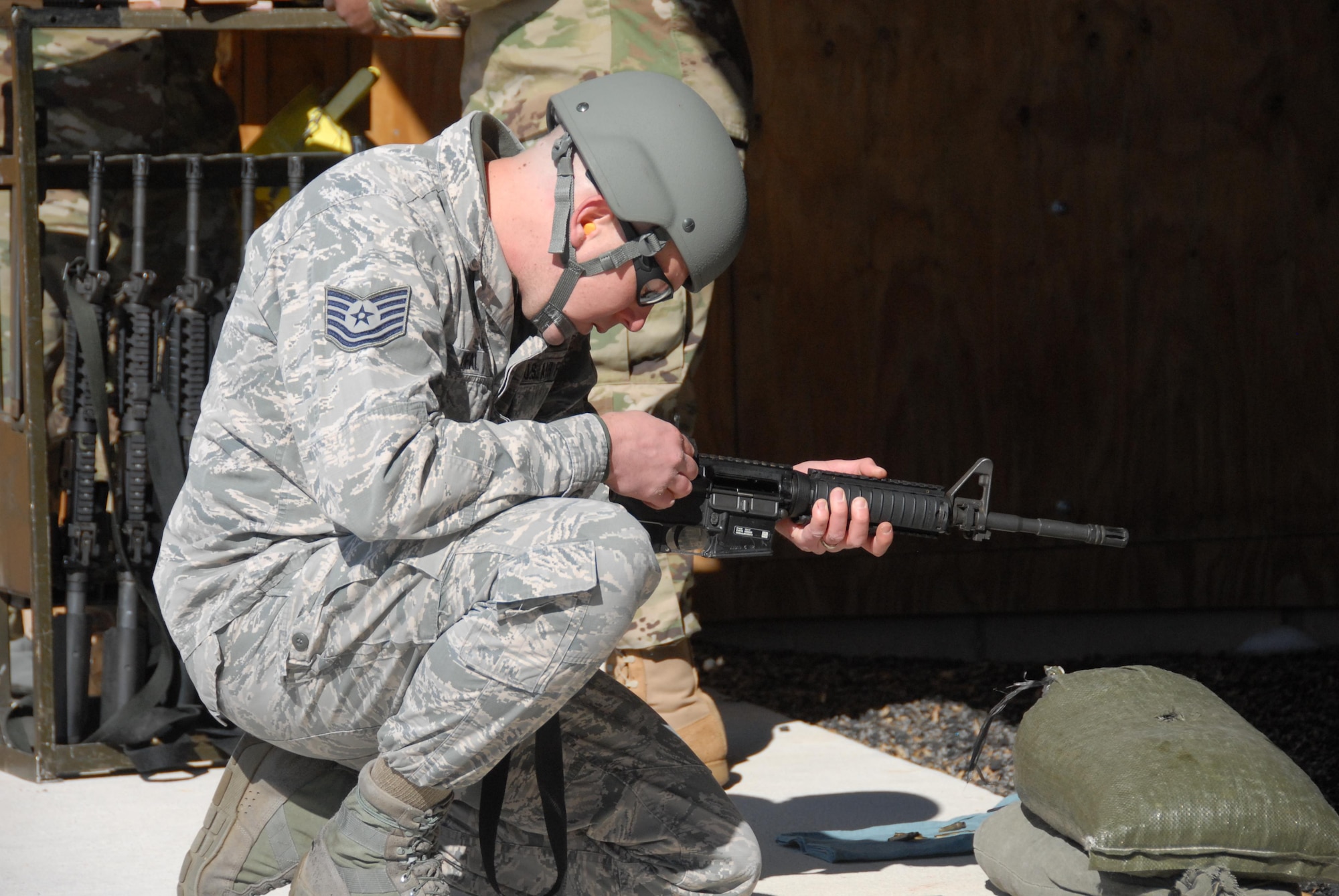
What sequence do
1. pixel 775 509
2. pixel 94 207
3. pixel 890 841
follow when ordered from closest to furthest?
1. pixel 775 509
2. pixel 890 841
3. pixel 94 207

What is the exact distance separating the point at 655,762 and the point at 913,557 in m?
2.61

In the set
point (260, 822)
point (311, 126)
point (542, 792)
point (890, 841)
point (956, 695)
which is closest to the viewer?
point (542, 792)

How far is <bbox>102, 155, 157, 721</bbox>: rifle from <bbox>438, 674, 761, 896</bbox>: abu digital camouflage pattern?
1198 millimetres

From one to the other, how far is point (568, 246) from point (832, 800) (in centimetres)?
159

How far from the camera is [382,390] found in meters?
1.94

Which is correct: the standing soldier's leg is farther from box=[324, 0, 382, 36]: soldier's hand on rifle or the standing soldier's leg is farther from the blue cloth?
box=[324, 0, 382, 36]: soldier's hand on rifle

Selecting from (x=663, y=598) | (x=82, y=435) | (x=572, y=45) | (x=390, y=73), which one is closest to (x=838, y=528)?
(x=663, y=598)

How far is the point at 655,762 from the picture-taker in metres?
2.54

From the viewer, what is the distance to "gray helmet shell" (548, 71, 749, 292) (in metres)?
2.16

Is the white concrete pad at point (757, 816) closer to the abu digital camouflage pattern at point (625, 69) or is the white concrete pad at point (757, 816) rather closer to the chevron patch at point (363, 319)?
the abu digital camouflage pattern at point (625, 69)

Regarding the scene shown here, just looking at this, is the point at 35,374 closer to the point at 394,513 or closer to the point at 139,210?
the point at 139,210

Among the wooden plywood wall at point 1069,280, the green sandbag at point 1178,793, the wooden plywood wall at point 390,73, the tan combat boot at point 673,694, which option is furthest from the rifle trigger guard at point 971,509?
the wooden plywood wall at point 390,73

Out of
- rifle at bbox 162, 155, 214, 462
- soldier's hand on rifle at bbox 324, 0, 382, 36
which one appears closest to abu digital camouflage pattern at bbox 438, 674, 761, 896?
rifle at bbox 162, 155, 214, 462

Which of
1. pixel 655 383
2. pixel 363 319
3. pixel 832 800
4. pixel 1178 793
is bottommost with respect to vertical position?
pixel 832 800
